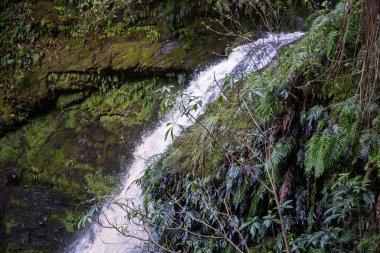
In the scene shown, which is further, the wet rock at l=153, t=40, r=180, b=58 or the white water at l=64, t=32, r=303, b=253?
the wet rock at l=153, t=40, r=180, b=58

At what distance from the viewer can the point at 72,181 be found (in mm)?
7281

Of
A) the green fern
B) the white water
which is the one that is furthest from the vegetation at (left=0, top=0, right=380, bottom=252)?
the white water

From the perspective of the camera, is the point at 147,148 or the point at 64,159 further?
the point at 64,159

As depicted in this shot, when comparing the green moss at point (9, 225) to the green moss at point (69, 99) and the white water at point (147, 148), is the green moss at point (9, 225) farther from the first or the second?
the green moss at point (69, 99)

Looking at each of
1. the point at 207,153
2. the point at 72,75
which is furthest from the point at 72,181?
the point at 207,153

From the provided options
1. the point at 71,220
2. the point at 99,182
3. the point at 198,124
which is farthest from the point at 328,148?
the point at 71,220

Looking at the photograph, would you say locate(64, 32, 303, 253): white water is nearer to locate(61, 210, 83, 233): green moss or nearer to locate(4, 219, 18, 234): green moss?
locate(61, 210, 83, 233): green moss

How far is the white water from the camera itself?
18.3 feet

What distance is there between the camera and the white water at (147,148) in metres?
5.59

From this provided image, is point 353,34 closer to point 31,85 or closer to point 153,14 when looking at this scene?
point 153,14

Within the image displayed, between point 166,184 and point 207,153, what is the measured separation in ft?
2.06

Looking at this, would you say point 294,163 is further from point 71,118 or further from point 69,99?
point 69,99

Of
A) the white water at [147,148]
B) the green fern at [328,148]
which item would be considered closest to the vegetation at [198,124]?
the green fern at [328,148]

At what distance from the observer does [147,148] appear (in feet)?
22.4
